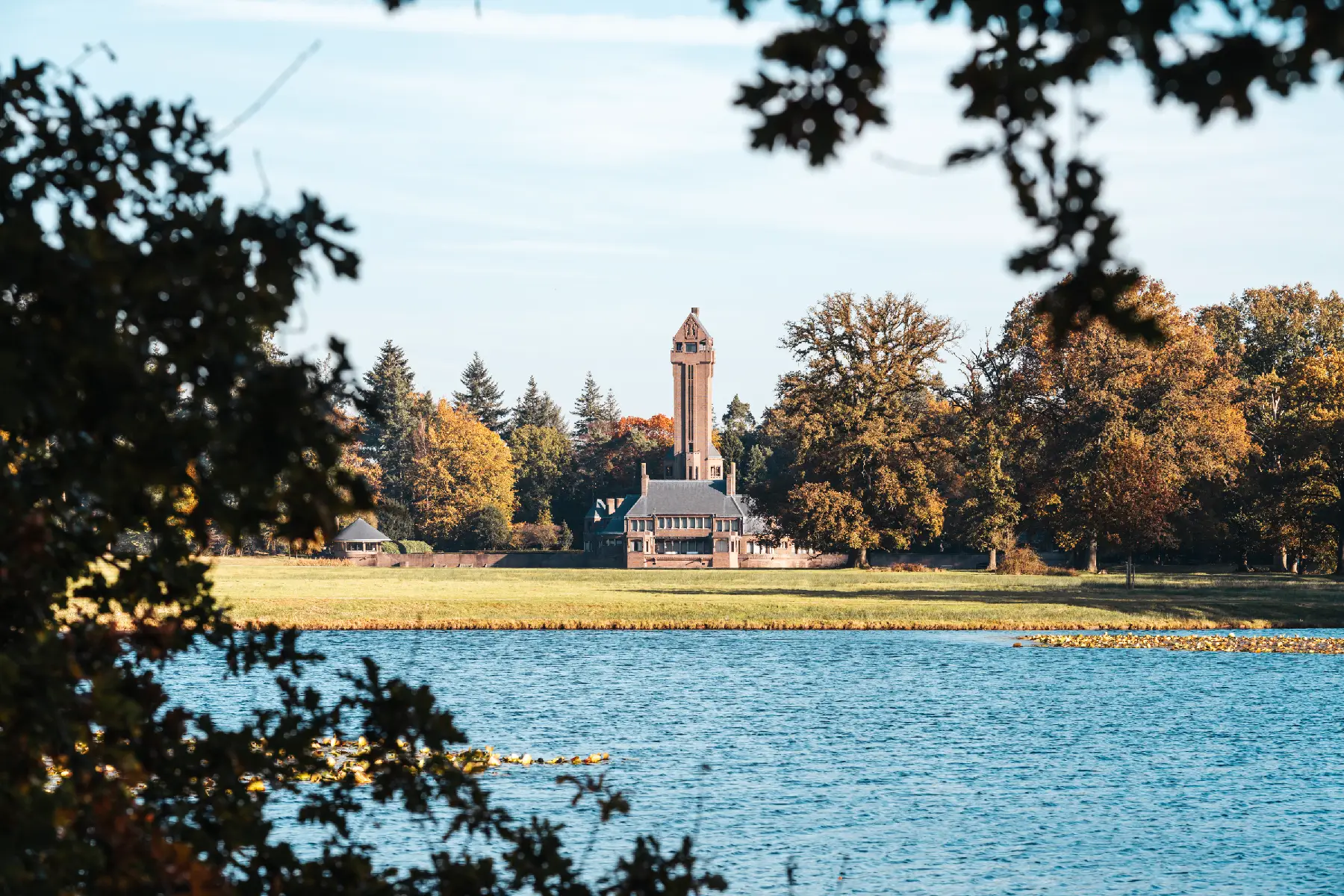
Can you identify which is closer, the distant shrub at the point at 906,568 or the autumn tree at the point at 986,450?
the autumn tree at the point at 986,450

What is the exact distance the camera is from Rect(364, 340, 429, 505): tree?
142 m

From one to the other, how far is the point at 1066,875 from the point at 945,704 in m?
13.4

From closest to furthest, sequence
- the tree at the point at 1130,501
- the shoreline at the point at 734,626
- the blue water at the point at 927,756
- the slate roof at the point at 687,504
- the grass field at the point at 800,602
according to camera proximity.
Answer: the blue water at the point at 927,756 → the shoreline at the point at 734,626 → the grass field at the point at 800,602 → the tree at the point at 1130,501 → the slate roof at the point at 687,504

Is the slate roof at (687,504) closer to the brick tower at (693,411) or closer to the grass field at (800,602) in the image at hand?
the brick tower at (693,411)

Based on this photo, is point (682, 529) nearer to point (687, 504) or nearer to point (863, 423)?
point (687, 504)

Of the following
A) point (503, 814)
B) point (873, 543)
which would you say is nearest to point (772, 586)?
point (873, 543)

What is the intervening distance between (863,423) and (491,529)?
4957cm

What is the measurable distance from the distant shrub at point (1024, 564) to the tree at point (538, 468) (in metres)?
60.1

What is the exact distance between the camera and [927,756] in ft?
75.8

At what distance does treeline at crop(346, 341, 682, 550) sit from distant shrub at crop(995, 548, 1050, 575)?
162 feet

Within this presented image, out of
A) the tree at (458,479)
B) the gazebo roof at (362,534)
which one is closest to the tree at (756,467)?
the tree at (458,479)

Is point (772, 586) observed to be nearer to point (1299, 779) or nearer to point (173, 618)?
point (1299, 779)

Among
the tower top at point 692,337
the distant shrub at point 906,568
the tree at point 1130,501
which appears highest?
the tower top at point 692,337

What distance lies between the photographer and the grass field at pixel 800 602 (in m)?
48.0
